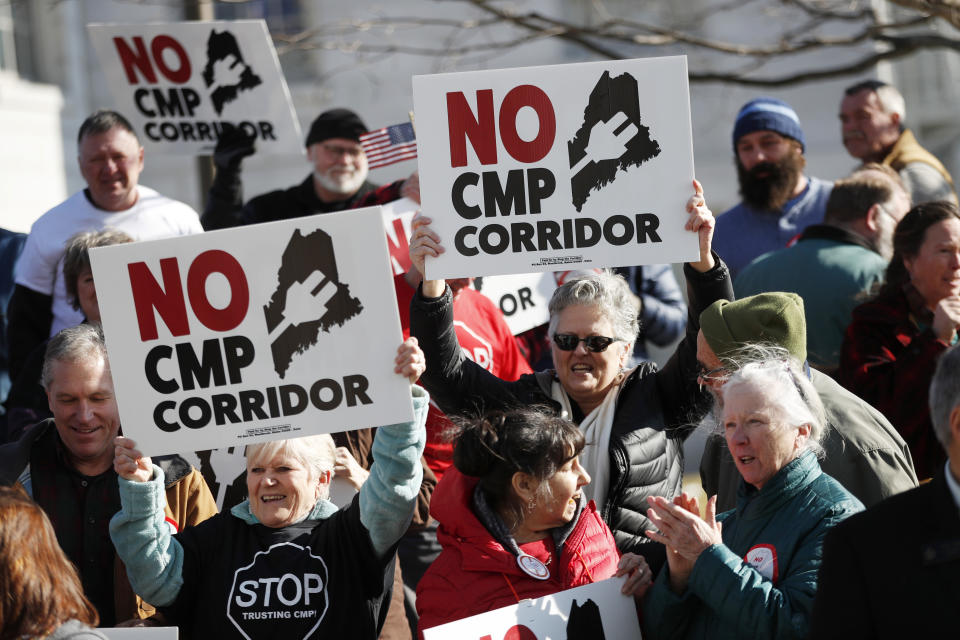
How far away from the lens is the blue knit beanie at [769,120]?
6848mm

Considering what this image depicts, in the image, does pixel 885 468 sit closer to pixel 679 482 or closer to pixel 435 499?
pixel 679 482

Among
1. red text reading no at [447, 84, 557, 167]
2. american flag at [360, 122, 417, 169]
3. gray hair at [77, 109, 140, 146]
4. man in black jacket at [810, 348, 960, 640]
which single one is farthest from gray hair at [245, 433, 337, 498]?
gray hair at [77, 109, 140, 146]

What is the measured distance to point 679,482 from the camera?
4.48 meters

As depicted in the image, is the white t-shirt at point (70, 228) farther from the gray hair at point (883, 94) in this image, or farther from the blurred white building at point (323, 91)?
the blurred white building at point (323, 91)

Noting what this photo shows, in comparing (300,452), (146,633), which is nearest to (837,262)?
(300,452)

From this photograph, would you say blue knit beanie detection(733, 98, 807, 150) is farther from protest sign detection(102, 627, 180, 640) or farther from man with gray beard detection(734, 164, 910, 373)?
protest sign detection(102, 627, 180, 640)

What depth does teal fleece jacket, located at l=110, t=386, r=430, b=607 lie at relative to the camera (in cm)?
387

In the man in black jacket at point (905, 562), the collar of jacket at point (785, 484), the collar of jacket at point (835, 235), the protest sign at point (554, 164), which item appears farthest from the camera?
the collar of jacket at point (835, 235)

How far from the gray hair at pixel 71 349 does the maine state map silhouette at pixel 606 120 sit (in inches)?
64.9

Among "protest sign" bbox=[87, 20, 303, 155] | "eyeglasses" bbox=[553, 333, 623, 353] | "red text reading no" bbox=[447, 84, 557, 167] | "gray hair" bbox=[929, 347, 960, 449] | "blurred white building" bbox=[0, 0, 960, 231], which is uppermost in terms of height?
"blurred white building" bbox=[0, 0, 960, 231]

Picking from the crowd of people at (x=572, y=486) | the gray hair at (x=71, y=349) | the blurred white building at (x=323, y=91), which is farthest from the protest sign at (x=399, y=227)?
the blurred white building at (x=323, y=91)

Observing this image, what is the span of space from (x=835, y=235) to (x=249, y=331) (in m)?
2.86

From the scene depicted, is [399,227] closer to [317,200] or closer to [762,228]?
[317,200]

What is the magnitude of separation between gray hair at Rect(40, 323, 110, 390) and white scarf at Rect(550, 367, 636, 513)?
152 centimetres
